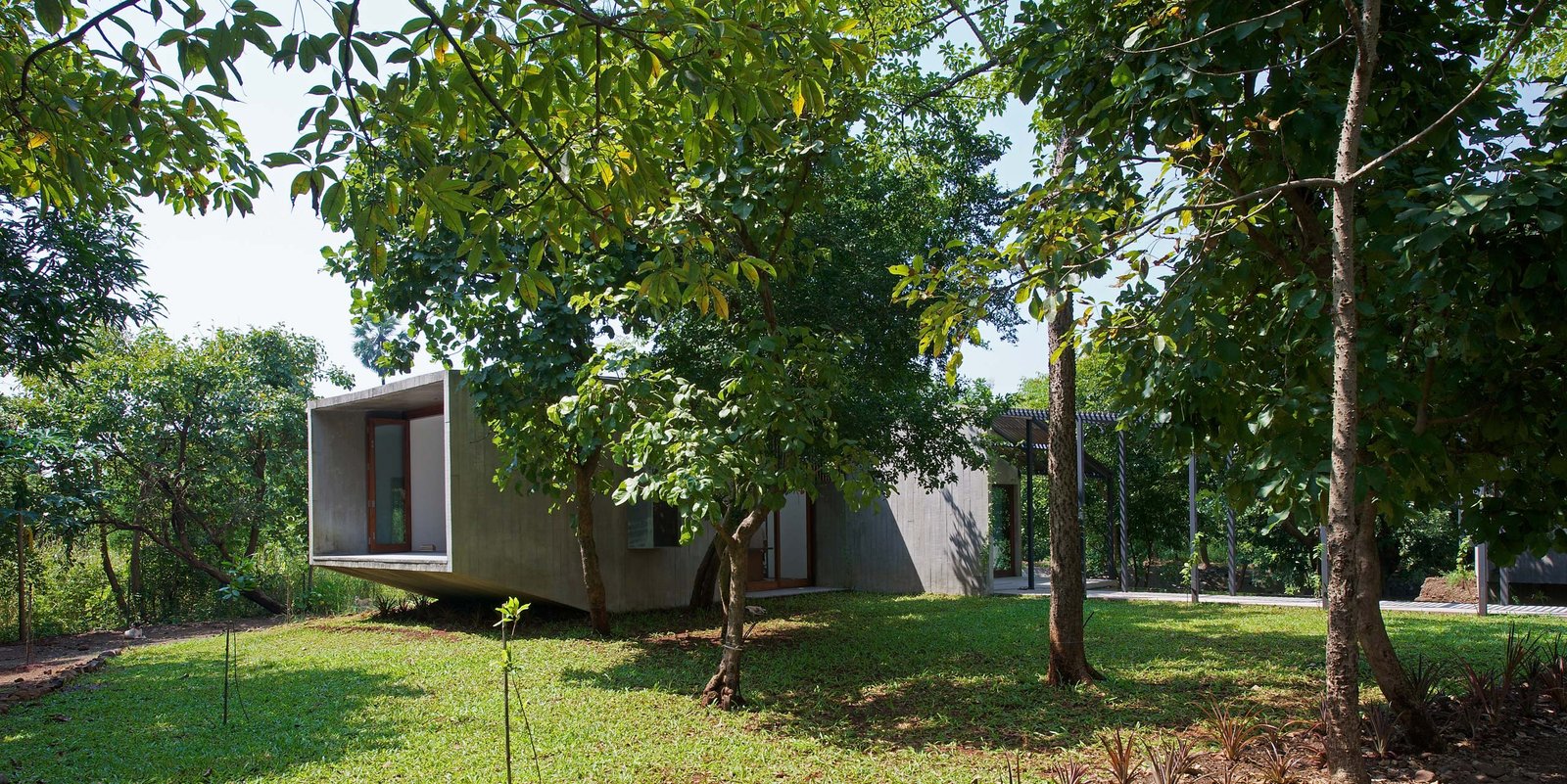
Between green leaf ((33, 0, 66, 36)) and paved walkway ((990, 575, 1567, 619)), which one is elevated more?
green leaf ((33, 0, 66, 36))

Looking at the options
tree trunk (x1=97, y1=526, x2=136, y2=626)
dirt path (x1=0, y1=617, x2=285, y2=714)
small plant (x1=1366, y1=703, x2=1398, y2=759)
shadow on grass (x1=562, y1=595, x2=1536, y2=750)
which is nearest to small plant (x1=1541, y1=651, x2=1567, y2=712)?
shadow on grass (x1=562, y1=595, x2=1536, y2=750)

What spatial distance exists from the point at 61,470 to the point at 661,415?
10.4 meters


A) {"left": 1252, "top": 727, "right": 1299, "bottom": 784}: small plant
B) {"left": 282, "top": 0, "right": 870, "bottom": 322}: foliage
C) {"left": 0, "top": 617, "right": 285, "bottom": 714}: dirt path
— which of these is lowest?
{"left": 0, "top": 617, "right": 285, "bottom": 714}: dirt path

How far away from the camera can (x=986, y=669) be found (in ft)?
25.0

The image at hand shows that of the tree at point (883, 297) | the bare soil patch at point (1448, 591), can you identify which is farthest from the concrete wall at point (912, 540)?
the bare soil patch at point (1448, 591)

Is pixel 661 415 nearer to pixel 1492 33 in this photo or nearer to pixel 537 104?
pixel 537 104

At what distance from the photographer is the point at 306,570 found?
591 inches

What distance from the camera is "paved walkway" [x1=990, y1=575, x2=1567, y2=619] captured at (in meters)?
10.5

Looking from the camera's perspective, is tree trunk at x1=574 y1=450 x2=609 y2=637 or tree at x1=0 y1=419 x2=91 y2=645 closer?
tree at x1=0 y1=419 x2=91 y2=645

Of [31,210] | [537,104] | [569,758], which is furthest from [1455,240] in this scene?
[31,210]

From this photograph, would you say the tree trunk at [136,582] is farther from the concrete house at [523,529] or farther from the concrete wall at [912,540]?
the concrete wall at [912,540]

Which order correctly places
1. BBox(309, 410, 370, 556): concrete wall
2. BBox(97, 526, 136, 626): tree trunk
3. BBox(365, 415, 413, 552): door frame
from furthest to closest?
BBox(97, 526, 136, 626): tree trunk, BBox(365, 415, 413, 552): door frame, BBox(309, 410, 370, 556): concrete wall

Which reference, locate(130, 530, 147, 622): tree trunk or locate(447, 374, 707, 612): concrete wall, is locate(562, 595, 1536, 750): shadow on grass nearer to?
locate(447, 374, 707, 612): concrete wall

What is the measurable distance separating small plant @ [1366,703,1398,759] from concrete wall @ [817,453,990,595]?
908 centimetres
